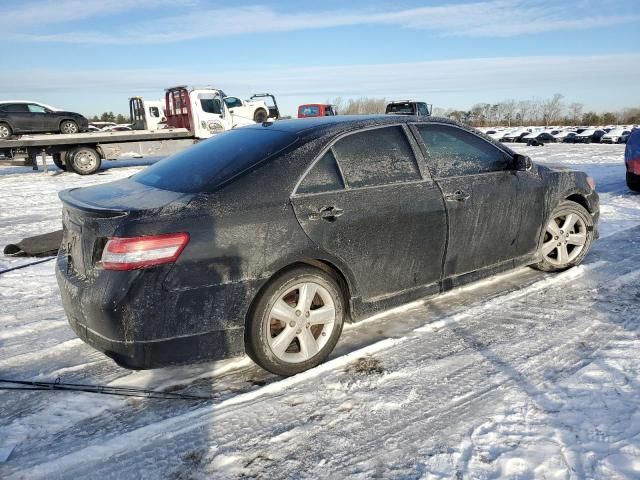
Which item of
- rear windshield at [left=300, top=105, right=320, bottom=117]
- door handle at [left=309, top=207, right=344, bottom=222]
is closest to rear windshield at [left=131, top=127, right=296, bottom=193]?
door handle at [left=309, top=207, right=344, bottom=222]

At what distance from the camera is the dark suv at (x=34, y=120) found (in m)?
17.5

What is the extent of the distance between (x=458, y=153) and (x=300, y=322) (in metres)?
1.93

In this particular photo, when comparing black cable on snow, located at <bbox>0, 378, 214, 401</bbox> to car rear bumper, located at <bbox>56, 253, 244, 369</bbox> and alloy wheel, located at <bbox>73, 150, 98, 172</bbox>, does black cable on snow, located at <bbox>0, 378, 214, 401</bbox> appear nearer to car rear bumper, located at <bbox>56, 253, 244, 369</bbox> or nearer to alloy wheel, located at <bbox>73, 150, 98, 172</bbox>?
car rear bumper, located at <bbox>56, 253, 244, 369</bbox>

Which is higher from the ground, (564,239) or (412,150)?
(412,150)

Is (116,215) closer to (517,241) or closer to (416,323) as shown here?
(416,323)

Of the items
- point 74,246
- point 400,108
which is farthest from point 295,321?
point 400,108

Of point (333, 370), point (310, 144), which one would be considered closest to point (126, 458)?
point (333, 370)

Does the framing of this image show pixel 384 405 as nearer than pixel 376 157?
Yes

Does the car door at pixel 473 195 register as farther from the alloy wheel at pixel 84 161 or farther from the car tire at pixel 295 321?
the alloy wheel at pixel 84 161

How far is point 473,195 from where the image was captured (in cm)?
407

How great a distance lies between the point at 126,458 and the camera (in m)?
2.55

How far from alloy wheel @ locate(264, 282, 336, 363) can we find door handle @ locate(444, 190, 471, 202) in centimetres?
124

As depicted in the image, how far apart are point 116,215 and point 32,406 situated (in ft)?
4.05

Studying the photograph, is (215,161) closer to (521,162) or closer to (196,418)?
(196,418)
